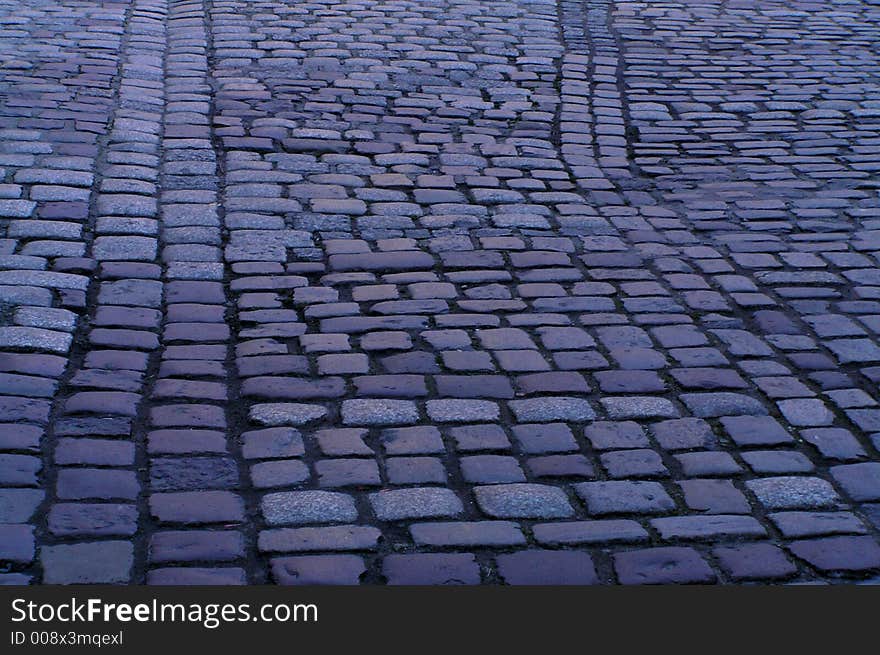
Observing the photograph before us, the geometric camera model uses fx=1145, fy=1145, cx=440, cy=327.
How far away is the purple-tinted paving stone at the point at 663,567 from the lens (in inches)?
113

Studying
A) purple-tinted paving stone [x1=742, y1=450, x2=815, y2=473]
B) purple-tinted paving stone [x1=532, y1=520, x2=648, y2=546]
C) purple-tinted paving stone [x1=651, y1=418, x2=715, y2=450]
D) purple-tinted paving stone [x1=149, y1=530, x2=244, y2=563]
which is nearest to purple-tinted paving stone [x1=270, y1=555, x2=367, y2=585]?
purple-tinted paving stone [x1=149, y1=530, x2=244, y2=563]

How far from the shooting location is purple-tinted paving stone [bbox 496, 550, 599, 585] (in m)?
2.86

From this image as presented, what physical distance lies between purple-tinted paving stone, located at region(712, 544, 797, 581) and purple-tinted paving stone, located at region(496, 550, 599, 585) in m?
0.36

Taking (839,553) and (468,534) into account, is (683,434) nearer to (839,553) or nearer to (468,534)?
(839,553)

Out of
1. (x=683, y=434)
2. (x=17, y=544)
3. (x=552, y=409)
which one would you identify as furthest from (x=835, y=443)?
(x=17, y=544)

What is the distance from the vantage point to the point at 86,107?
20.7 feet

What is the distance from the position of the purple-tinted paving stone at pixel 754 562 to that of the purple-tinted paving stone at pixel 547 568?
1.17 feet

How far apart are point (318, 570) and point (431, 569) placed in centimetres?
28

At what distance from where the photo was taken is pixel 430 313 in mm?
4312

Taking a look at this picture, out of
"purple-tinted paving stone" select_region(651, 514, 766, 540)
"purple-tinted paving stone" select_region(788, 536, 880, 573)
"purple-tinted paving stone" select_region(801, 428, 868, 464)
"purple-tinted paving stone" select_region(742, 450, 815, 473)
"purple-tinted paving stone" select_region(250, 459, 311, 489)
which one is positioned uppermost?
"purple-tinted paving stone" select_region(250, 459, 311, 489)

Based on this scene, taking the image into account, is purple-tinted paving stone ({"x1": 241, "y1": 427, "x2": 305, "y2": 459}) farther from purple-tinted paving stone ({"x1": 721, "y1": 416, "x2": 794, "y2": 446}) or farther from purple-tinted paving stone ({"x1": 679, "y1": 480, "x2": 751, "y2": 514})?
purple-tinted paving stone ({"x1": 721, "y1": 416, "x2": 794, "y2": 446})

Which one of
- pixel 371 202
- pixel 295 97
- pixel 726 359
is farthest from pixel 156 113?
pixel 726 359

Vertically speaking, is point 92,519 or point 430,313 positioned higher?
point 92,519

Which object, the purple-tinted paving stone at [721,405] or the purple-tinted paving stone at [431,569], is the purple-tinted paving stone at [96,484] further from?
the purple-tinted paving stone at [721,405]
